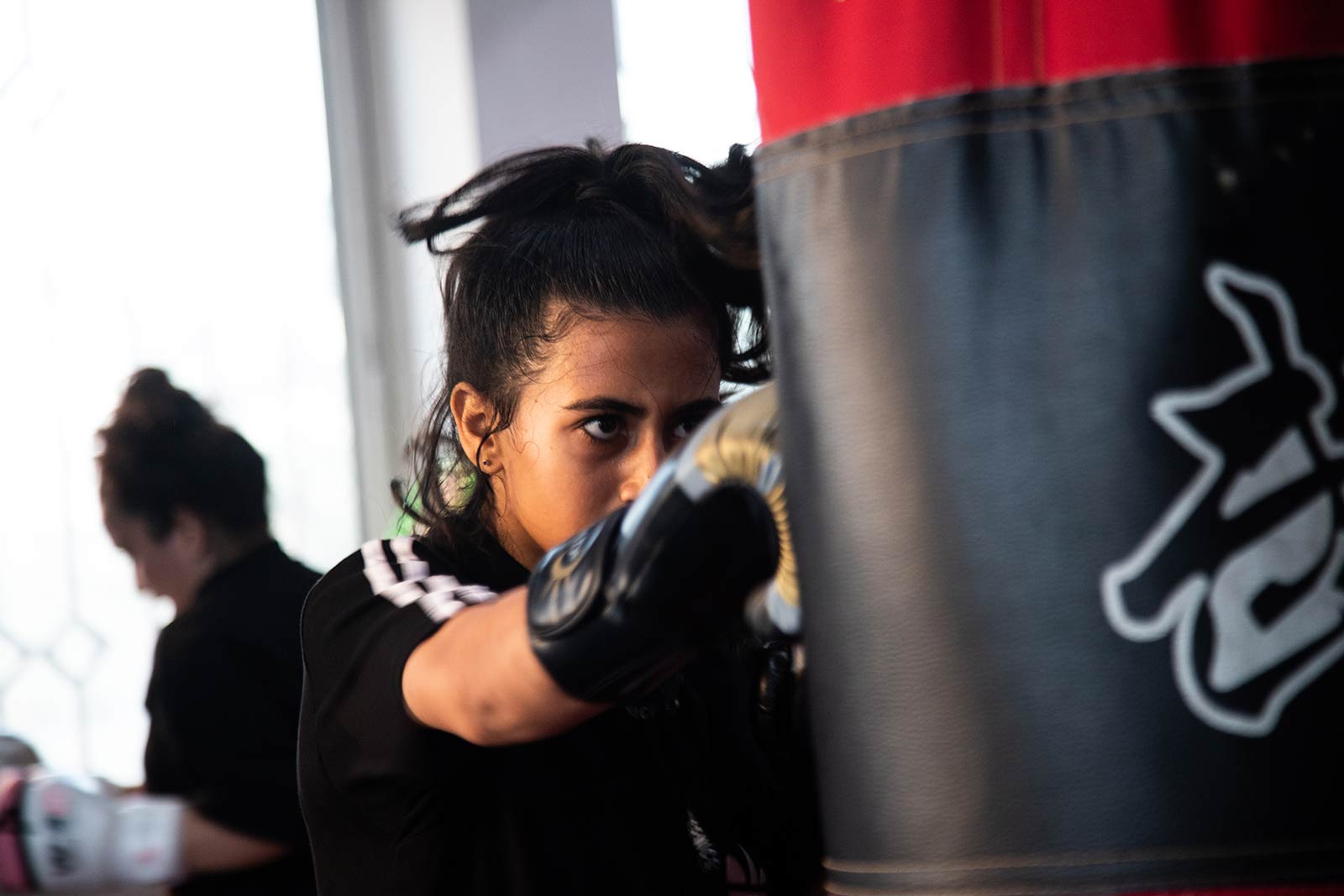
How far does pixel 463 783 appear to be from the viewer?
85 centimetres

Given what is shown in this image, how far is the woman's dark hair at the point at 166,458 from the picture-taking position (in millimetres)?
1717

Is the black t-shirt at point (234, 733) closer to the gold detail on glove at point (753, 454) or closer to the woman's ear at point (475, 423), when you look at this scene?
the woman's ear at point (475, 423)

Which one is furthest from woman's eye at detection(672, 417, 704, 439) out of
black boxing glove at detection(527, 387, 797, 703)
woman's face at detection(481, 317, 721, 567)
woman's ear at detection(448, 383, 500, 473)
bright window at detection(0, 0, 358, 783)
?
bright window at detection(0, 0, 358, 783)

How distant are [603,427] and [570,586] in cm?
34

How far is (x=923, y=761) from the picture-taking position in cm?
49

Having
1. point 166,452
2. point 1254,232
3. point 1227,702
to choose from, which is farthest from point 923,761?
point 166,452

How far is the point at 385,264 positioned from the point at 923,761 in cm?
208

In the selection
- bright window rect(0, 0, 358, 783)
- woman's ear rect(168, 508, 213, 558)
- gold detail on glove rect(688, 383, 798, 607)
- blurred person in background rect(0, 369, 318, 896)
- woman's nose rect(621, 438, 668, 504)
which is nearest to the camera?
gold detail on glove rect(688, 383, 798, 607)

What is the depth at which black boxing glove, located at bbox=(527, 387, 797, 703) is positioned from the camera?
611 mm

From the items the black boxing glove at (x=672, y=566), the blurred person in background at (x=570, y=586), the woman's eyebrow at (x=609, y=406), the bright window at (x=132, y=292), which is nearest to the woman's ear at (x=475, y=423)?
the blurred person in background at (x=570, y=586)

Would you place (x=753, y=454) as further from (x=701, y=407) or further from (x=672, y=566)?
(x=701, y=407)

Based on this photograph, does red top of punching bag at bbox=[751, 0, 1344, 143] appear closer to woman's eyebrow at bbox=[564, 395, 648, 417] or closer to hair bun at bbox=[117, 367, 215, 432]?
woman's eyebrow at bbox=[564, 395, 648, 417]

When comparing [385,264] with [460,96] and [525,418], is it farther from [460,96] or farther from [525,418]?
[525,418]

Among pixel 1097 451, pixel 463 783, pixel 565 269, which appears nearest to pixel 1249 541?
pixel 1097 451
